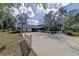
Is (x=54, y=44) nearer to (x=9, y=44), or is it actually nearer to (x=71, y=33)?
(x=71, y=33)

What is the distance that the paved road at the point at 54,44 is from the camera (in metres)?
1.78

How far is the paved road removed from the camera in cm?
178

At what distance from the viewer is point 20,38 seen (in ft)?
5.94

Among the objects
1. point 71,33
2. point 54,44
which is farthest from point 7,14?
point 71,33

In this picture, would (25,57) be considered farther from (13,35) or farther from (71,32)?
(71,32)

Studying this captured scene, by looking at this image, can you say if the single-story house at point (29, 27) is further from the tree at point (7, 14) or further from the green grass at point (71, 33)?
the green grass at point (71, 33)

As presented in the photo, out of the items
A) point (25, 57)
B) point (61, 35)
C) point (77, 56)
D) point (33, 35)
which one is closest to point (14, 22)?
point (33, 35)

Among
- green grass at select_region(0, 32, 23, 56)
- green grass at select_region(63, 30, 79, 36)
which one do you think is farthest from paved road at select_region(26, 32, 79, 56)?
green grass at select_region(0, 32, 23, 56)

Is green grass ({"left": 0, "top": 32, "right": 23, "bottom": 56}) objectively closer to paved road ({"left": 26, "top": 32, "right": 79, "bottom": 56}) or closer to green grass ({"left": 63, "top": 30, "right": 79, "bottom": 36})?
paved road ({"left": 26, "top": 32, "right": 79, "bottom": 56})

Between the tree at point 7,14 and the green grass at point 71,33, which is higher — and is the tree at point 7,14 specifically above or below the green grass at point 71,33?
above

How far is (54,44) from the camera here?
180cm

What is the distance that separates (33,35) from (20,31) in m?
0.14

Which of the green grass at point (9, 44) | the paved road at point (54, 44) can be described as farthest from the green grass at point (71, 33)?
the green grass at point (9, 44)

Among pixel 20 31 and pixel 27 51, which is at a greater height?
pixel 20 31
